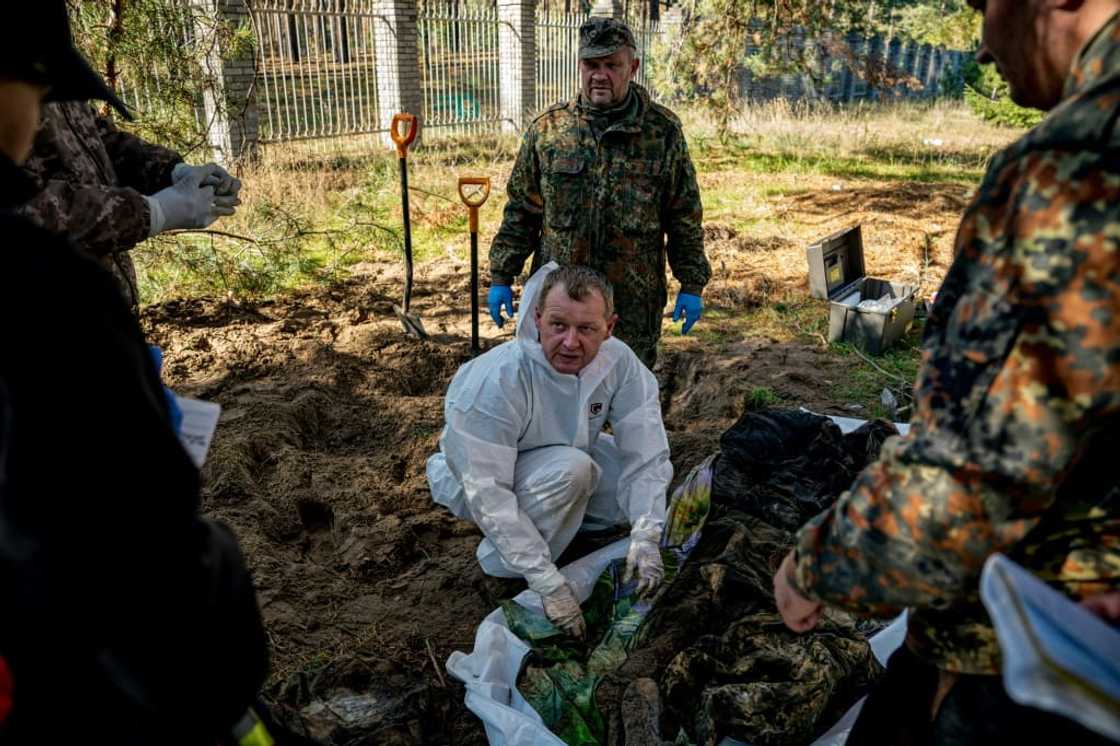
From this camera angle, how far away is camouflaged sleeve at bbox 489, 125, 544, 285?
382 centimetres

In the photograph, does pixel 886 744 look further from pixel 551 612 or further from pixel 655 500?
pixel 655 500

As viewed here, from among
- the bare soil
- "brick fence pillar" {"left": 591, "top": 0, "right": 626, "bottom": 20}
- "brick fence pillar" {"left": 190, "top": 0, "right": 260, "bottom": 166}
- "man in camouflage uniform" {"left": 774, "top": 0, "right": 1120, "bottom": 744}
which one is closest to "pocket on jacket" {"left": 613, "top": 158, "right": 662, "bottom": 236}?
the bare soil

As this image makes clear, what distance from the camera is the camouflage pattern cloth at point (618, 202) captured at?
12.0ft

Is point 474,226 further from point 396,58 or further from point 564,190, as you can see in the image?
point 396,58

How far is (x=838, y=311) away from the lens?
5.38 meters

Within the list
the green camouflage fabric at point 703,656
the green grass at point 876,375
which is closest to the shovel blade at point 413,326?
the green grass at point 876,375

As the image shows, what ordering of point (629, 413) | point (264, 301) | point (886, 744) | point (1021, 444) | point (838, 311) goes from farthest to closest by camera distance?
point (264, 301) → point (838, 311) → point (629, 413) → point (886, 744) → point (1021, 444)

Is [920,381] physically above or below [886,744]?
above

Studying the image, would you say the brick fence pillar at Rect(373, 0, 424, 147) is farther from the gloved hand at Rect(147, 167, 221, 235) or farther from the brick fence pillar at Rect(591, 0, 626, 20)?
the gloved hand at Rect(147, 167, 221, 235)

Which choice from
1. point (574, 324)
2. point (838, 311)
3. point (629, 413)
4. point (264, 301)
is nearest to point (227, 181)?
point (574, 324)

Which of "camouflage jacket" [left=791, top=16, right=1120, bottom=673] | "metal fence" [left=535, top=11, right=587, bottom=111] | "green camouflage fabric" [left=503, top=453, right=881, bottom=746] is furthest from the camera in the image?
"metal fence" [left=535, top=11, right=587, bottom=111]

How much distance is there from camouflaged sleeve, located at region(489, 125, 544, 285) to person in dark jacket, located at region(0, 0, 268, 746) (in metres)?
2.91

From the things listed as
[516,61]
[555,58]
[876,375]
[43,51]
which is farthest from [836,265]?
[555,58]

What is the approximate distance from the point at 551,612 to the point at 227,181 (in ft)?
6.30
